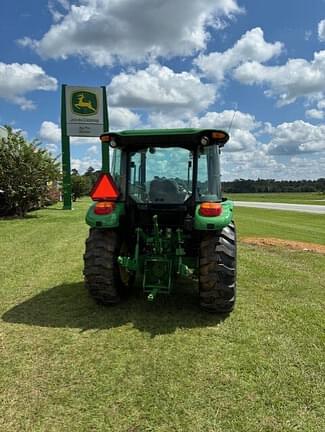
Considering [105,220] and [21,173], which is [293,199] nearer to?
[21,173]

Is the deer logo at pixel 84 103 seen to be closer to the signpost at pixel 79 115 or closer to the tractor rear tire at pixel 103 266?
the signpost at pixel 79 115

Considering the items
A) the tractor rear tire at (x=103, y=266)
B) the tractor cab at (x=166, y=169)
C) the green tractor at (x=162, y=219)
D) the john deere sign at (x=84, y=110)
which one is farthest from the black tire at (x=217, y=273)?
the john deere sign at (x=84, y=110)

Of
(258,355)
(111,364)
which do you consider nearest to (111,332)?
(111,364)

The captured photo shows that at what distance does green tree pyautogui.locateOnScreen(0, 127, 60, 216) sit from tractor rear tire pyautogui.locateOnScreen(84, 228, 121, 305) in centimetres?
1478

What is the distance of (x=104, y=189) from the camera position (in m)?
5.04

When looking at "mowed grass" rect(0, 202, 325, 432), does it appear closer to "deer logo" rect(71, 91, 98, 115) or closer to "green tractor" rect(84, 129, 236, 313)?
"green tractor" rect(84, 129, 236, 313)

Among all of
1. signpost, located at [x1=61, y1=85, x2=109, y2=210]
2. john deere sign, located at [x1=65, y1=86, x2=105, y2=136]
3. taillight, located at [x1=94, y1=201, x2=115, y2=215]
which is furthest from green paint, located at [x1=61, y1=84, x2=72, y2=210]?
taillight, located at [x1=94, y1=201, x2=115, y2=215]

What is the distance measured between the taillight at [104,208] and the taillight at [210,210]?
115 cm

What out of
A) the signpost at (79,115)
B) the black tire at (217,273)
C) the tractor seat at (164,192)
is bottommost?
the black tire at (217,273)

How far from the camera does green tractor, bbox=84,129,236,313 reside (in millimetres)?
4629

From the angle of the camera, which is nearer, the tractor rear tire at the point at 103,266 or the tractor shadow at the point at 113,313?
the tractor shadow at the point at 113,313

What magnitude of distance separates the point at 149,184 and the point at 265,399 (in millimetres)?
3150

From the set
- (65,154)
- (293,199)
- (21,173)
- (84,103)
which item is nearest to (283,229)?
(21,173)

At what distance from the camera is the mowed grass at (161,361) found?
2779 mm
